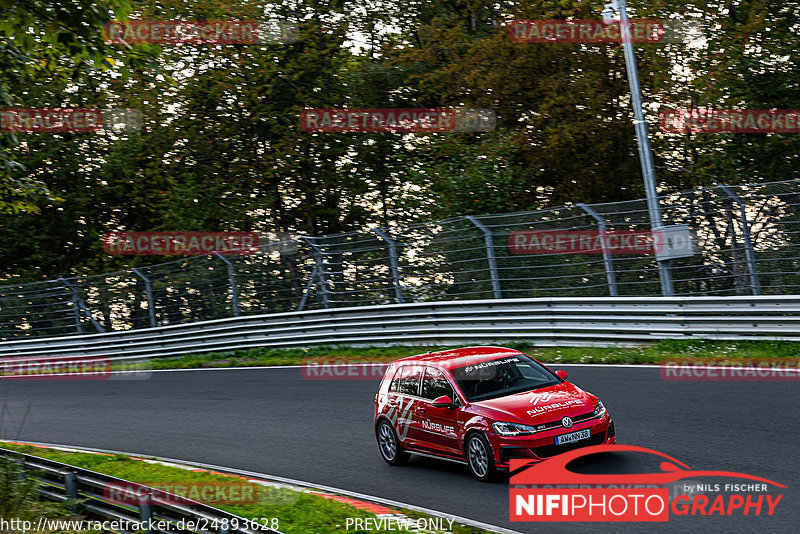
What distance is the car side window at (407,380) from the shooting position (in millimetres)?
10547

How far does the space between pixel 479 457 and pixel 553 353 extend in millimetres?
7396

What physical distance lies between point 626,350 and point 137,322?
14388 mm

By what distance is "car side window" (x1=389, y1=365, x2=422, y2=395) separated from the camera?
10547 mm

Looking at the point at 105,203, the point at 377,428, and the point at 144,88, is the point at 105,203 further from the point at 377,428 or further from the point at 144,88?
the point at 377,428

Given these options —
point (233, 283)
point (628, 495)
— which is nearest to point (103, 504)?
point (628, 495)

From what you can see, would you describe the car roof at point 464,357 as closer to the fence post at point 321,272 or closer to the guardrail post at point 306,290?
the fence post at point 321,272

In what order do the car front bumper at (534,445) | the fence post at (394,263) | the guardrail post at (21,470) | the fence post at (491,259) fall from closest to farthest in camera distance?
the car front bumper at (534,445), the guardrail post at (21,470), the fence post at (491,259), the fence post at (394,263)

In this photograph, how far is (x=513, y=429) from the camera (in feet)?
29.1

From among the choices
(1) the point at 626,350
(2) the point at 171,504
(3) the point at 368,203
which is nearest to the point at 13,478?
(2) the point at 171,504

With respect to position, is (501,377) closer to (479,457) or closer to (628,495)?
(479,457)

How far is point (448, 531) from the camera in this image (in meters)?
7.66

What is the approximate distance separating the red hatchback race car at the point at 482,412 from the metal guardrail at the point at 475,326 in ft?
18.1

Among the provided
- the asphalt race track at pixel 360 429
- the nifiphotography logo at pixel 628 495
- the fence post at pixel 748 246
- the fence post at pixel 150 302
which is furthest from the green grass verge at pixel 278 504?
the fence post at pixel 150 302

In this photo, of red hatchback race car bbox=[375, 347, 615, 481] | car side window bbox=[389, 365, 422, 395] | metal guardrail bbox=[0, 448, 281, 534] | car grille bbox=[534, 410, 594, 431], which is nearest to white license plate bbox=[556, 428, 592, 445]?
red hatchback race car bbox=[375, 347, 615, 481]
